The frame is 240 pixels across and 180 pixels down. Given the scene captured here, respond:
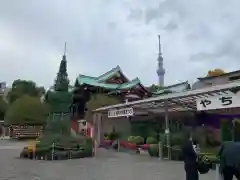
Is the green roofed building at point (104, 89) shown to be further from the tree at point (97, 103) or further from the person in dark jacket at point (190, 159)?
the person in dark jacket at point (190, 159)

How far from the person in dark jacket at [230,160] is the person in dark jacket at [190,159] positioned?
0.74 meters

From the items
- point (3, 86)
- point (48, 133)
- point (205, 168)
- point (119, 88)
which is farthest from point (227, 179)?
point (3, 86)

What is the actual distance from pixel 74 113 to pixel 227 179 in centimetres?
3490

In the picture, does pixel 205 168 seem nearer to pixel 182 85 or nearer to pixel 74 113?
pixel 74 113

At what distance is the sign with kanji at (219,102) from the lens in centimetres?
1370

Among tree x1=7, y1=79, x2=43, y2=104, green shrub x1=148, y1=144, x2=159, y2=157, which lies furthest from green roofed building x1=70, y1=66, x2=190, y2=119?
green shrub x1=148, y1=144, x2=159, y2=157

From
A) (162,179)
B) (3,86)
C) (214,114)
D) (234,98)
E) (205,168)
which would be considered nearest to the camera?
(205,168)

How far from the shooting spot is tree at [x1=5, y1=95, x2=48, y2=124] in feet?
133

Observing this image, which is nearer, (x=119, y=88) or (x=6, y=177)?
(x=6, y=177)

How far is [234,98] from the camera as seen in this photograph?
1372 centimetres

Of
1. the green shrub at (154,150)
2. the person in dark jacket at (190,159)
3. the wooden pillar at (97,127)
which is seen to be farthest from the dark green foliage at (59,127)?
the person in dark jacket at (190,159)

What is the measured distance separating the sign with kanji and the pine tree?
29.6ft

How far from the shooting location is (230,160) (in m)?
5.31

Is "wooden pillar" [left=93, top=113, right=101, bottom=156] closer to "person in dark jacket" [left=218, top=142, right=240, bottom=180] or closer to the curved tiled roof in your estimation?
the curved tiled roof
